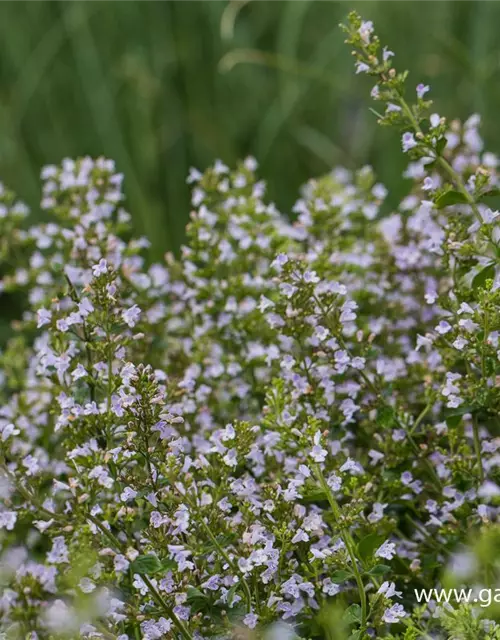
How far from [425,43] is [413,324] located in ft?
5.36

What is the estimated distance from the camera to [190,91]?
11.6 feet

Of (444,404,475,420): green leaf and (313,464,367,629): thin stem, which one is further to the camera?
(444,404,475,420): green leaf

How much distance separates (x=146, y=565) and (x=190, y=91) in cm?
267

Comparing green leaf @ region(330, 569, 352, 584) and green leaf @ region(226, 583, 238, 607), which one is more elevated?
green leaf @ region(330, 569, 352, 584)

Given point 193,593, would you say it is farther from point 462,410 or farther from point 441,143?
point 441,143

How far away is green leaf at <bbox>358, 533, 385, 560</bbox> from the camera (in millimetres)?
1150

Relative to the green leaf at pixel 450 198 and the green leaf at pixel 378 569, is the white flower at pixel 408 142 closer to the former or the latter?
the green leaf at pixel 450 198

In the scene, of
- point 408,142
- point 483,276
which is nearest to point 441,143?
point 408,142

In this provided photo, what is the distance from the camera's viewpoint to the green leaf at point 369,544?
1150 mm

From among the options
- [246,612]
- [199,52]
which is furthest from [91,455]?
[199,52]

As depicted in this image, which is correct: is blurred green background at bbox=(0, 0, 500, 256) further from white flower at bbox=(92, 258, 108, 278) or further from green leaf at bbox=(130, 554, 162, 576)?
green leaf at bbox=(130, 554, 162, 576)

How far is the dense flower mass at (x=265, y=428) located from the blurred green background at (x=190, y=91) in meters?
1.19

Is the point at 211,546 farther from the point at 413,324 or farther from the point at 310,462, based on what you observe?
the point at 413,324

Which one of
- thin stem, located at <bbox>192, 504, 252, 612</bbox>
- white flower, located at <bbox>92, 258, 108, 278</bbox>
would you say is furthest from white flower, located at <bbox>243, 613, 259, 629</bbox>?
white flower, located at <bbox>92, 258, 108, 278</bbox>
